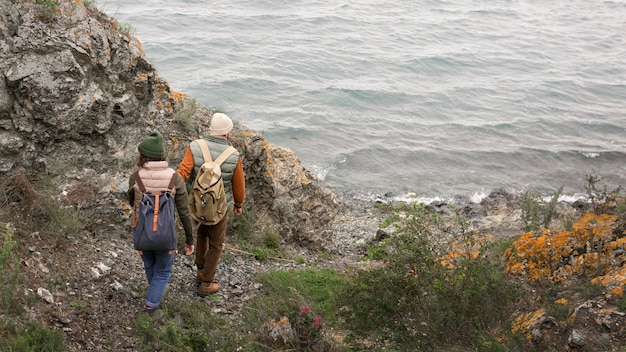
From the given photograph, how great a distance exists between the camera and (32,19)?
23.5 feet

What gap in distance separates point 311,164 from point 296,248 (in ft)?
30.0

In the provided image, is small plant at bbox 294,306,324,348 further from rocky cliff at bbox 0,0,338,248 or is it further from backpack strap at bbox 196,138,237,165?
rocky cliff at bbox 0,0,338,248

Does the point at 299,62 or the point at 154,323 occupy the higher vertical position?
the point at 154,323

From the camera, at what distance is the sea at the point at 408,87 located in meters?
19.5

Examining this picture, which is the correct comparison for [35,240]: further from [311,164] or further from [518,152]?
[518,152]

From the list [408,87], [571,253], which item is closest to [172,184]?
[571,253]

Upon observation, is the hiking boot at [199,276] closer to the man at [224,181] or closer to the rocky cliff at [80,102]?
the man at [224,181]

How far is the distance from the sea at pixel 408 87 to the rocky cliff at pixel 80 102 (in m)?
9.06

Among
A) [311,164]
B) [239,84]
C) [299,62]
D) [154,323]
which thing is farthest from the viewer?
[299,62]

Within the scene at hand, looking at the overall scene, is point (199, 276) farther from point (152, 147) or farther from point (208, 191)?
point (152, 147)

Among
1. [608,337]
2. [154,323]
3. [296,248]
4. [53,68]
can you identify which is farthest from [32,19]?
[608,337]

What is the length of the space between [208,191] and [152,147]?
86 centimetres

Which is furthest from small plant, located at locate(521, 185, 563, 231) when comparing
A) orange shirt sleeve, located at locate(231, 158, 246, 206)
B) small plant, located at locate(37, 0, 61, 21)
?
small plant, located at locate(37, 0, 61, 21)

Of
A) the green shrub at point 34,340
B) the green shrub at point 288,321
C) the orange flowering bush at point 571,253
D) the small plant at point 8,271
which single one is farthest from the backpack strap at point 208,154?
the orange flowering bush at point 571,253
